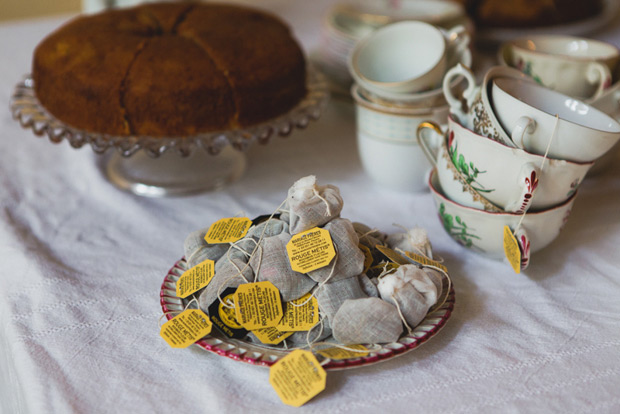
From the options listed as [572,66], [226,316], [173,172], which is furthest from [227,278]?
[572,66]

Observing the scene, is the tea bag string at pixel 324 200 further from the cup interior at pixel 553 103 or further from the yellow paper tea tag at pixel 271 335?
the cup interior at pixel 553 103

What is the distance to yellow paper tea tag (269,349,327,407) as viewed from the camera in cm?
48

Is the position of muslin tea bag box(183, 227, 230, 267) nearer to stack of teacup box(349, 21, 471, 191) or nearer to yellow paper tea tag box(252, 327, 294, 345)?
yellow paper tea tag box(252, 327, 294, 345)

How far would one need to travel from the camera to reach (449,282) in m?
0.58

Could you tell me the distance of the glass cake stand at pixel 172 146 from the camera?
0.74 metres

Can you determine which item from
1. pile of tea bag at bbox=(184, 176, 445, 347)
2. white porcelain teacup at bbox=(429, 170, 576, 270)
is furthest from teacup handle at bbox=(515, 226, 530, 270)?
pile of tea bag at bbox=(184, 176, 445, 347)

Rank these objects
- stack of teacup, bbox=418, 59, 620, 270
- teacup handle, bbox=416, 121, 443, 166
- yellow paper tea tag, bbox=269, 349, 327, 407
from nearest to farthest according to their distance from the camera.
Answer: yellow paper tea tag, bbox=269, 349, 327, 407, stack of teacup, bbox=418, 59, 620, 270, teacup handle, bbox=416, 121, 443, 166

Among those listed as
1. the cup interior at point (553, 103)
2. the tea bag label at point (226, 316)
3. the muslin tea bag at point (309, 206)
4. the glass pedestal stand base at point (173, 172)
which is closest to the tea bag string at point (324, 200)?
the muslin tea bag at point (309, 206)

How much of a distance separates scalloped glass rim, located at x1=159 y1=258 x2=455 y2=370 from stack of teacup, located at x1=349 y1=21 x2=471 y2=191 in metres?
0.27

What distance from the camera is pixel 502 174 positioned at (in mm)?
607

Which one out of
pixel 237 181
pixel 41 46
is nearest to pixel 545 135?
pixel 237 181

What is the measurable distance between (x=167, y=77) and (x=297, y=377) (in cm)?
42

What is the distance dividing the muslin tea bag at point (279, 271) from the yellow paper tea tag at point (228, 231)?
4cm

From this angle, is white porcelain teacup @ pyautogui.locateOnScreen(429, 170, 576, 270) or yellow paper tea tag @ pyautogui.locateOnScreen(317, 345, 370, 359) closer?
yellow paper tea tag @ pyautogui.locateOnScreen(317, 345, 370, 359)
